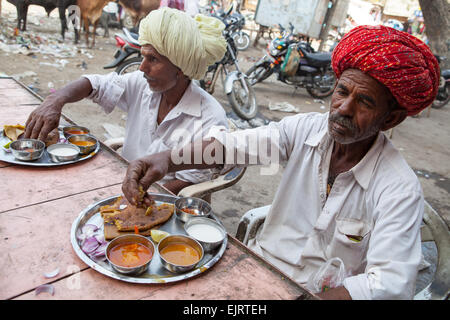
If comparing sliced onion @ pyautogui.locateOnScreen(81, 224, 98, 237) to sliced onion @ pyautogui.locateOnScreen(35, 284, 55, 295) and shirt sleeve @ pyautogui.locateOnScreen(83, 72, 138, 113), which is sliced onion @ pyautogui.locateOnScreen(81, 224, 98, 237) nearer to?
sliced onion @ pyautogui.locateOnScreen(35, 284, 55, 295)

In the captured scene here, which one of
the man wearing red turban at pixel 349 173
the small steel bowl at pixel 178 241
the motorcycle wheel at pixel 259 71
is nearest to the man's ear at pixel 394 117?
A: the man wearing red turban at pixel 349 173

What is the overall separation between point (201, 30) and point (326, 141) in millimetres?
1135

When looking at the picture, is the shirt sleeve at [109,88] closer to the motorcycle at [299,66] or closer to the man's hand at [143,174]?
the man's hand at [143,174]

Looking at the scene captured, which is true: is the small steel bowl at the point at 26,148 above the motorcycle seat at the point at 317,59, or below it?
below

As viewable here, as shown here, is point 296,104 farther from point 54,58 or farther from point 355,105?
point 355,105

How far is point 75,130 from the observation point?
2.12 metres

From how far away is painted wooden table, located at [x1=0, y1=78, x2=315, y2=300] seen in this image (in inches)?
42.3

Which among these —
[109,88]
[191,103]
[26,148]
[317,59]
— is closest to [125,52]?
[109,88]

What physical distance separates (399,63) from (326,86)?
7.55 m

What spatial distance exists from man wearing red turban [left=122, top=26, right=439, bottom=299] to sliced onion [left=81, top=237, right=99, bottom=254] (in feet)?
0.90

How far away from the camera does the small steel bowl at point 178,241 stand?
115 cm

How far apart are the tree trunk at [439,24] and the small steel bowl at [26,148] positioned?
12.5m

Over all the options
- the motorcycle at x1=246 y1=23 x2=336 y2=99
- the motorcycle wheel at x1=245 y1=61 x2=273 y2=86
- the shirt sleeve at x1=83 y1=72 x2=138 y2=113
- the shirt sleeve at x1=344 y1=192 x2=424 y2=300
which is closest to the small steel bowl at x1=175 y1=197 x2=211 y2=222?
the shirt sleeve at x1=344 y1=192 x2=424 y2=300

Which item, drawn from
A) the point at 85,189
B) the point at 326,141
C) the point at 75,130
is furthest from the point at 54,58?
the point at 326,141
